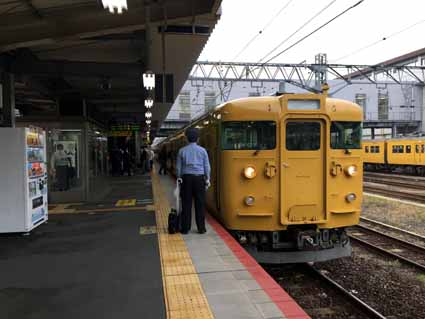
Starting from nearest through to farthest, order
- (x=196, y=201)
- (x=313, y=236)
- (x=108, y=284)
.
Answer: (x=108, y=284)
(x=313, y=236)
(x=196, y=201)

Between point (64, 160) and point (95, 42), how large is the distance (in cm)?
372

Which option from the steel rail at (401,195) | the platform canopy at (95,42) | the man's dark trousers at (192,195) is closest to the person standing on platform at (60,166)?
the platform canopy at (95,42)

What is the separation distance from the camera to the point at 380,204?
48.3ft

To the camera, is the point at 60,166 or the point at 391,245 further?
the point at 60,166

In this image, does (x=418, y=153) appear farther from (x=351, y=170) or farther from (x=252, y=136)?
(x=252, y=136)

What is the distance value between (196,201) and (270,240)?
129cm

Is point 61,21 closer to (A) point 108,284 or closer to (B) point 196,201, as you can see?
(B) point 196,201

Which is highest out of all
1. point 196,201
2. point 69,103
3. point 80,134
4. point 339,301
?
point 69,103

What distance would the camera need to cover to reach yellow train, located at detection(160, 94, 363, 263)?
6.39 meters

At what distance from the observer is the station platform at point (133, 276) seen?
12.3 ft

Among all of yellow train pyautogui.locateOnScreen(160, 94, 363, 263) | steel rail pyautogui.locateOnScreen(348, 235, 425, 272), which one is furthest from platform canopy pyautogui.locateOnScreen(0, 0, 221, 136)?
steel rail pyautogui.locateOnScreen(348, 235, 425, 272)

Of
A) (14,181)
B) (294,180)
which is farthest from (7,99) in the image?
(294,180)

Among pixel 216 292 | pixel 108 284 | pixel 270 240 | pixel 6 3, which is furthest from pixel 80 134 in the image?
pixel 216 292

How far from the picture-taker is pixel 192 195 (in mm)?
6863
